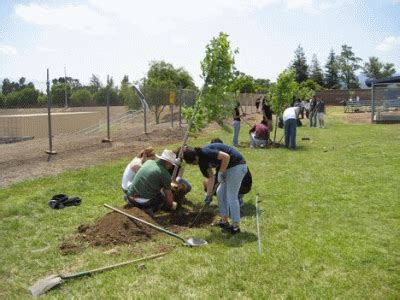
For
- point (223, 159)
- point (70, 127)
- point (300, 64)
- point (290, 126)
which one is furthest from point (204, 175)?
point (300, 64)

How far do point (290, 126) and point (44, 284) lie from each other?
40.4 ft

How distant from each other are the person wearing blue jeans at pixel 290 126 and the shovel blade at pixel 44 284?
466 inches

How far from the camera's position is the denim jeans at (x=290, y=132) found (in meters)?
15.6

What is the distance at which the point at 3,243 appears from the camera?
6.10 meters

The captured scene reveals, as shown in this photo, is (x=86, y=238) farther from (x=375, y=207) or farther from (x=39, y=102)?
(x=39, y=102)

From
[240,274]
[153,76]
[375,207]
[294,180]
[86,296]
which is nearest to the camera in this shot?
[86,296]

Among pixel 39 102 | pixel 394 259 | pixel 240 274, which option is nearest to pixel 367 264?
pixel 394 259

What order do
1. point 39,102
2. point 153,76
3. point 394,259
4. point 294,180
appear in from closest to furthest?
1. point 394,259
2. point 294,180
3. point 39,102
4. point 153,76

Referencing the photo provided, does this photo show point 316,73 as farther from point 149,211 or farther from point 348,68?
point 149,211

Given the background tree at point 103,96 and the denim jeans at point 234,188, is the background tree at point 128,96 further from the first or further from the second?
the denim jeans at point 234,188

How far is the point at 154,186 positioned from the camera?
6914mm

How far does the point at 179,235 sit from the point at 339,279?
93.6 inches

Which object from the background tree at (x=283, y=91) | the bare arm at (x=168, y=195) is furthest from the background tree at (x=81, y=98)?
the bare arm at (x=168, y=195)

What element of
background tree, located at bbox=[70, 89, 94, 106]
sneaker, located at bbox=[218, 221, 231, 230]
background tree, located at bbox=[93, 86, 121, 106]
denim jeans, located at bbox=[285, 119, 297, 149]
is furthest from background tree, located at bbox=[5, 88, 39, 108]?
sneaker, located at bbox=[218, 221, 231, 230]
